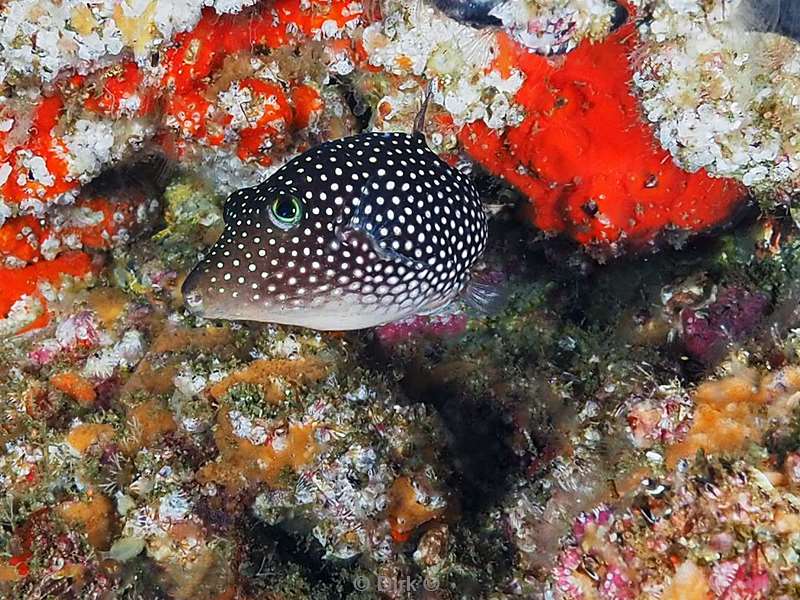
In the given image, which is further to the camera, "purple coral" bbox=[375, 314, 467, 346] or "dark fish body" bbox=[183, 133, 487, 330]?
"purple coral" bbox=[375, 314, 467, 346]

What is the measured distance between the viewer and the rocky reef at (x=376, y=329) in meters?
4.00

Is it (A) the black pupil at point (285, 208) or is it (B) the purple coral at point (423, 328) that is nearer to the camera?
(A) the black pupil at point (285, 208)

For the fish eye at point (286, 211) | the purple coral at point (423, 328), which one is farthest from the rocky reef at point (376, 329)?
the fish eye at point (286, 211)

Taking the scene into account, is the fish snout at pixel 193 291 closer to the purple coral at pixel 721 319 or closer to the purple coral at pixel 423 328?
the purple coral at pixel 423 328

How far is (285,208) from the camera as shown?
3689 mm

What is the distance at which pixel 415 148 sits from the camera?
430cm

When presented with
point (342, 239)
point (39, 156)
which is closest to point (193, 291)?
point (342, 239)

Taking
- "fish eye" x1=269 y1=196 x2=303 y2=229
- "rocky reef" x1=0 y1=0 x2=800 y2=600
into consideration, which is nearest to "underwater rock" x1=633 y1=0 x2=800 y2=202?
"rocky reef" x1=0 y1=0 x2=800 y2=600

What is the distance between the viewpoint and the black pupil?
3.68 m

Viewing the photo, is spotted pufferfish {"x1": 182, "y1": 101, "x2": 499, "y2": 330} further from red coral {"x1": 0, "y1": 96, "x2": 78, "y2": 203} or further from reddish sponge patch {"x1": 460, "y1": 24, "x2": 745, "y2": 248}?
red coral {"x1": 0, "y1": 96, "x2": 78, "y2": 203}

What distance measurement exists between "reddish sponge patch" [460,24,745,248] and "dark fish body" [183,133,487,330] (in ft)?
2.50

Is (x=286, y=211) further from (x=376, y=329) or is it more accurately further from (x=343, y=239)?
(x=376, y=329)

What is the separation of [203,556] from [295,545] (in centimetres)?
71

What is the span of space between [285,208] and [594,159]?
7.73 feet
